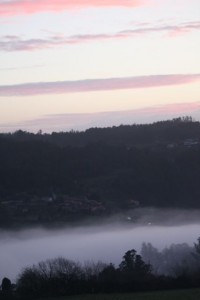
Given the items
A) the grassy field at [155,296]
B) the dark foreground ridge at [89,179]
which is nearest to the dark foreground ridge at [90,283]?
the grassy field at [155,296]

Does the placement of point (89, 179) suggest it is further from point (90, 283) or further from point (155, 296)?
point (155, 296)

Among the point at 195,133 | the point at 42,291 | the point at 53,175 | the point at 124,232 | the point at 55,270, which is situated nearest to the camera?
the point at 42,291

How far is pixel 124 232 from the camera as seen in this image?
57812mm

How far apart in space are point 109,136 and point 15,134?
32.9 feet

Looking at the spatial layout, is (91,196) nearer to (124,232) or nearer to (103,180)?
(103,180)

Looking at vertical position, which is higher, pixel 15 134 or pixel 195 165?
pixel 15 134

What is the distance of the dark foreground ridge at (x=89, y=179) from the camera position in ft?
215

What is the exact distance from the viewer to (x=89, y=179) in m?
73.7

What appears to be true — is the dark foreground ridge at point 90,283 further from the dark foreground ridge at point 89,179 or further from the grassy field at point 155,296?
the dark foreground ridge at point 89,179

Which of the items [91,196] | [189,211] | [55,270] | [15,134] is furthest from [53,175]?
→ [55,270]

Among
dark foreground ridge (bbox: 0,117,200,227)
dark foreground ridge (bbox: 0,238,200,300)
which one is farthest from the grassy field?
dark foreground ridge (bbox: 0,117,200,227)

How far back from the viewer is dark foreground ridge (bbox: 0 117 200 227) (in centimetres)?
6562

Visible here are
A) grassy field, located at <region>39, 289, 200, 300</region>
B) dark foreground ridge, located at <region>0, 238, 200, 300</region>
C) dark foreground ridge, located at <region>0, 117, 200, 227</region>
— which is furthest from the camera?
dark foreground ridge, located at <region>0, 117, 200, 227</region>

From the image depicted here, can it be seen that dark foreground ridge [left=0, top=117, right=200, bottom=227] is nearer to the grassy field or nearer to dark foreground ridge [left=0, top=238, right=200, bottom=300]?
dark foreground ridge [left=0, top=238, right=200, bottom=300]
